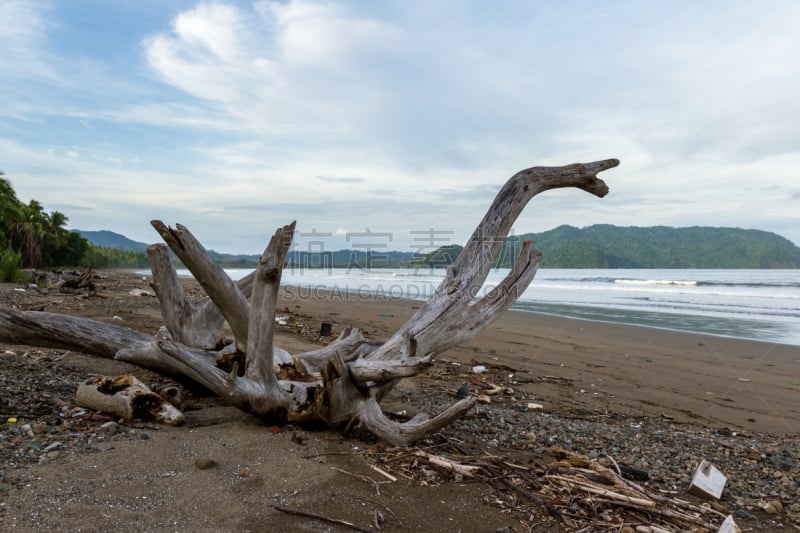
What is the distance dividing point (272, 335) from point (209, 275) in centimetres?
80

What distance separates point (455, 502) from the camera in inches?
108

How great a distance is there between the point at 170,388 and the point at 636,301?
2169cm

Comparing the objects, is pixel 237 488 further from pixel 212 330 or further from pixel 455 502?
pixel 212 330

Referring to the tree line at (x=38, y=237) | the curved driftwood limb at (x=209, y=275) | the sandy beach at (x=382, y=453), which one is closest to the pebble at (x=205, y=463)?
the sandy beach at (x=382, y=453)

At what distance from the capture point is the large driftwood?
3.44 meters

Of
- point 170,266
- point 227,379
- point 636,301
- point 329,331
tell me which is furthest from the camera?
point 636,301

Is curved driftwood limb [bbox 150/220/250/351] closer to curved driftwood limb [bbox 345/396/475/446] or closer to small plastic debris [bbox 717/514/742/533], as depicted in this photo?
curved driftwood limb [bbox 345/396/475/446]

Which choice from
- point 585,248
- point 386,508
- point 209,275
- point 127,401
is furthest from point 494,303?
point 585,248

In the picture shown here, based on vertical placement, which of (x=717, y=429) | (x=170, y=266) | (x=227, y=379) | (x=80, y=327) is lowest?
(x=717, y=429)

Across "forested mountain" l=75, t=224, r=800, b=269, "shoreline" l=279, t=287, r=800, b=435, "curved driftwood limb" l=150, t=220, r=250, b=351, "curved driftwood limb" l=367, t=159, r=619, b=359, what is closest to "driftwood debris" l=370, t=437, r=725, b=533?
"curved driftwood limb" l=367, t=159, r=619, b=359

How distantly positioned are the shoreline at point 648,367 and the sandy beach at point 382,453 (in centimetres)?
5

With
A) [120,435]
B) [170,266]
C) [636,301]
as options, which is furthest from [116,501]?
[636,301]

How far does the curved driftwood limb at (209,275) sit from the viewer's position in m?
3.49

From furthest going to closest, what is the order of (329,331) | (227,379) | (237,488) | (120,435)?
1. (329,331)
2. (227,379)
3. (120,435)
4. (237,488)
